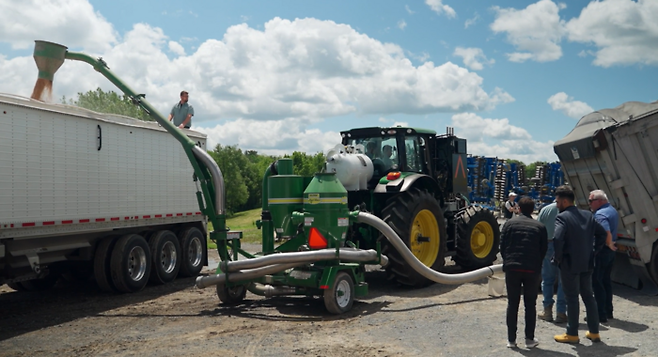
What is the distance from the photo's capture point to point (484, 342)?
667 cm

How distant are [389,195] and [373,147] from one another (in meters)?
1.21

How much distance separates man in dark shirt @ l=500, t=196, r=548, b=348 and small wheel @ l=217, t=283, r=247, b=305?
412 cm

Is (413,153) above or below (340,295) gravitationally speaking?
above

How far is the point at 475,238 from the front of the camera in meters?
12.3

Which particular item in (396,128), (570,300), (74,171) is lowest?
(570,300)

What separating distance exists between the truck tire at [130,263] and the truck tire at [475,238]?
6.01 metres

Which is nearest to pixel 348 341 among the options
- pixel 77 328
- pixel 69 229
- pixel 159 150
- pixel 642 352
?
pixel 642 352

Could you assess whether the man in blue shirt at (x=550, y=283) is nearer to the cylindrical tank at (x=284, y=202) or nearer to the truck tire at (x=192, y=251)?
the cylindrical tank at (x=284, y=202)

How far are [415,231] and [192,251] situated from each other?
17.3 feet

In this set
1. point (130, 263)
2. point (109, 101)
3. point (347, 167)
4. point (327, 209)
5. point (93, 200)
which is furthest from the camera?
point (109, 101)

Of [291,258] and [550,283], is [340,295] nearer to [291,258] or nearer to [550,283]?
[291,258]

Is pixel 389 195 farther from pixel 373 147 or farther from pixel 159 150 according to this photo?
pixel 159 150

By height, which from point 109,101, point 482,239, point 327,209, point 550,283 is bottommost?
point 550,283

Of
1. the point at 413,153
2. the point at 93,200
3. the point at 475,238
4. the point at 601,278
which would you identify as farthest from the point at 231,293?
the point at 475,238
